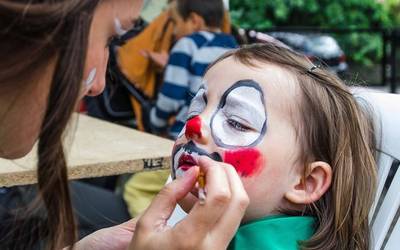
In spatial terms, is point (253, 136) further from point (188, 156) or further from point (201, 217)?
point (201, 217)

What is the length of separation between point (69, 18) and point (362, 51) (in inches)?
302

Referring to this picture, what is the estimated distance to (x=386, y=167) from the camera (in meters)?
1.58

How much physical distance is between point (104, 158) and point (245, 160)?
701 millimetres

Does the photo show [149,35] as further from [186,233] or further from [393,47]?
[393,47]

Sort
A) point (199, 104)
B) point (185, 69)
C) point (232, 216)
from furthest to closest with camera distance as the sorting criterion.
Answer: point (185, 69), point (199, 104), point (232, 216)

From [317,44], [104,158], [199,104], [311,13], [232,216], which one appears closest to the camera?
[232,216]

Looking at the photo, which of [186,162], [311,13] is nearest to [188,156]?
[186,162]

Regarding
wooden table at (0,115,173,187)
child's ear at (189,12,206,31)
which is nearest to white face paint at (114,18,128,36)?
wooden table at (0,115,173,187)

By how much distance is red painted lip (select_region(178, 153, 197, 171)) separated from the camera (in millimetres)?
1334

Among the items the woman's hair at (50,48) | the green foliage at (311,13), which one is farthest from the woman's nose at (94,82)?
the green foliage at (311,13)

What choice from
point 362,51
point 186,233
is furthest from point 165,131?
point 362,51

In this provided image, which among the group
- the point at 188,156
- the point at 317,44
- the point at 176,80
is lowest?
the point at 317,44

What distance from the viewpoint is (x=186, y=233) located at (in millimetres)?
1109

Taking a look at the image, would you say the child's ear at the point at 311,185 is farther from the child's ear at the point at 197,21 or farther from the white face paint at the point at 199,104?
the child's ear at the point at 197,21
